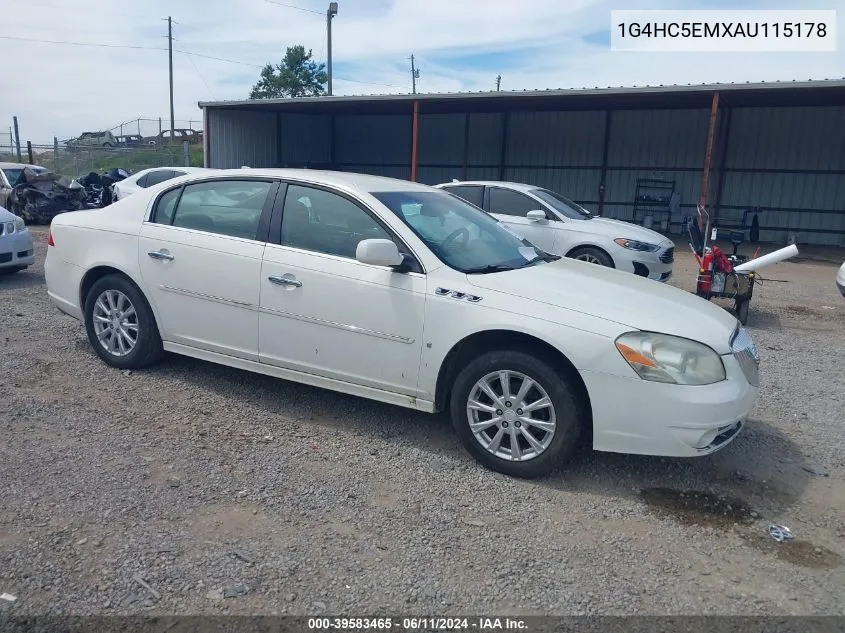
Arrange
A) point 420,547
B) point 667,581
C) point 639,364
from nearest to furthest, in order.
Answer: point 667,581, point 420,547, point 639,364

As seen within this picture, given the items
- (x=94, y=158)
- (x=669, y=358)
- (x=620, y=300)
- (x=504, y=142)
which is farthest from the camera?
(x=94, y=158)

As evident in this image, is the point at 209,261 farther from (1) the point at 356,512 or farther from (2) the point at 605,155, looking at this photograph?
(2) the point at 605,155

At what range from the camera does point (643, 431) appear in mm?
3730

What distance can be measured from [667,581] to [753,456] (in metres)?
1.70

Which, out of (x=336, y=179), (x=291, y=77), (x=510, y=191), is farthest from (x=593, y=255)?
(x=291, y=77)

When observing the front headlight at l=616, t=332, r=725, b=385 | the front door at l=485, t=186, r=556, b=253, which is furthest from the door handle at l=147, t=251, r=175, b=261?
the front door at l=485, t=186, r=556, b=253

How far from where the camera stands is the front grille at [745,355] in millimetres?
3995

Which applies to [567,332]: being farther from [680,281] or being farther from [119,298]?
[680,281]

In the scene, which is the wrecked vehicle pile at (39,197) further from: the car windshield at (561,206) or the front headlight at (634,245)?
the front headlight at (634,245)

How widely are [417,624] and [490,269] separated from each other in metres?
2.22

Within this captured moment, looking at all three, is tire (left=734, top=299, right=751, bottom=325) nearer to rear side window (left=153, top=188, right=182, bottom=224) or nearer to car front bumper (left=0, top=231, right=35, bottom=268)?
rear side window (left=153, top=188, right=182, bottom=224)

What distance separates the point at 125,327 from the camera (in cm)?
541

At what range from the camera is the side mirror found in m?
4.11

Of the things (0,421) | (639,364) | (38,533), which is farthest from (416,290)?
(0,421)
